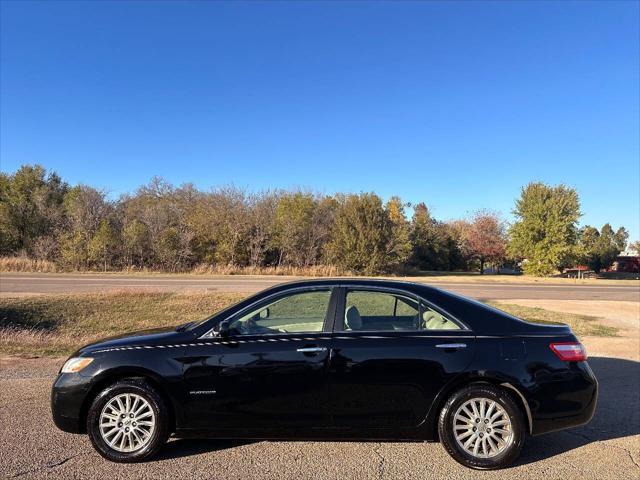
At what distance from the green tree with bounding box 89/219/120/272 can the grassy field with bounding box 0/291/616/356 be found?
714 inches

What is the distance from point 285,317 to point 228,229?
3299 centimetres

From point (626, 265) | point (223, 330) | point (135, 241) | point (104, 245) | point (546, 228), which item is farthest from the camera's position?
point (626, 265)

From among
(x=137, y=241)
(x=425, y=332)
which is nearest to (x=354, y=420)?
(x=425, y=332)

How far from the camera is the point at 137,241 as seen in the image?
34594mm

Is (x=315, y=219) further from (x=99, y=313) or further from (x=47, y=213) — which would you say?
(x=99, y=313)

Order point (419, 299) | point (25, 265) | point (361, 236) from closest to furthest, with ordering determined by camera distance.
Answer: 1. point (419, 299)
2. point (25, 265)
3. point (361, 236)

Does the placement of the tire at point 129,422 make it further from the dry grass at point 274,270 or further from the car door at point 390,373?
the dry grass at point 274,270

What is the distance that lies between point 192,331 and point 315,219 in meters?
37.1

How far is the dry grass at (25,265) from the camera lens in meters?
29.8

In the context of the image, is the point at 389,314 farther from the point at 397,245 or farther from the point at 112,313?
the point at 397,245

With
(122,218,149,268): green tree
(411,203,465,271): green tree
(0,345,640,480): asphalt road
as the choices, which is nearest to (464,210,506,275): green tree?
(411,203,465,271): green tree

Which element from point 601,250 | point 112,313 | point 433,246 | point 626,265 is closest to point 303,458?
point 112,313

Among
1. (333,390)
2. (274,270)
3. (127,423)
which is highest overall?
(333,390)

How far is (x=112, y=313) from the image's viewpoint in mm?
14891
